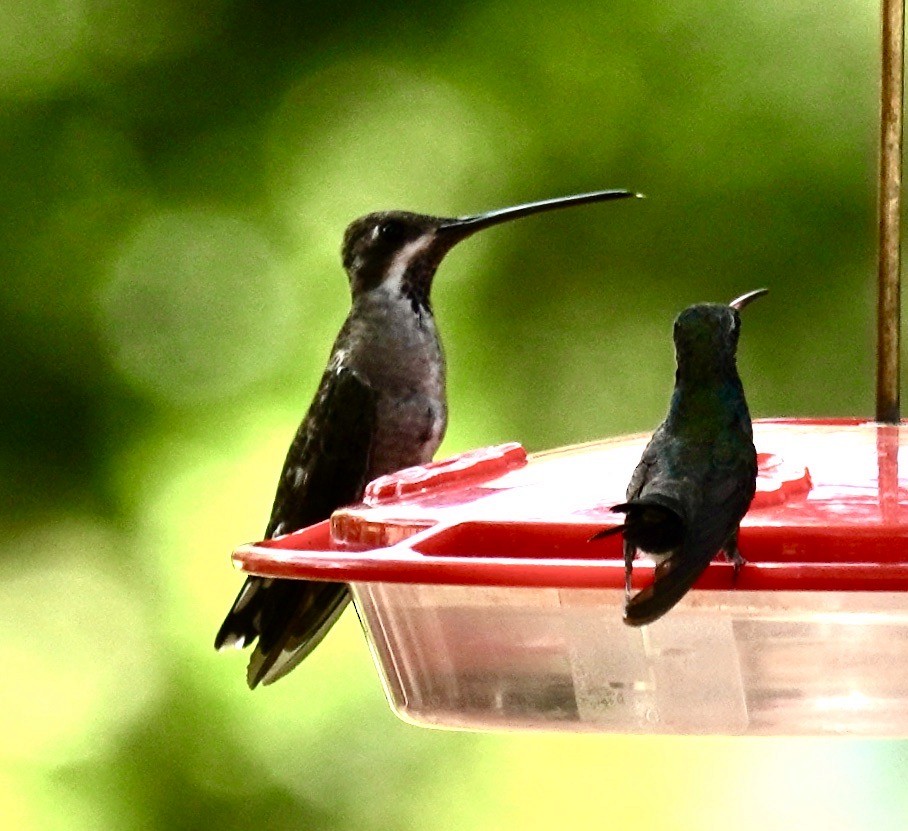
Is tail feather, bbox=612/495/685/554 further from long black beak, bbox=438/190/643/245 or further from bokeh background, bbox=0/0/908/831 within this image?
bokeh background, bbox=0/0/908/831

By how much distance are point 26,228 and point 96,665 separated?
4.61 feet

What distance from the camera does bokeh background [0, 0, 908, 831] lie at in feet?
15.2

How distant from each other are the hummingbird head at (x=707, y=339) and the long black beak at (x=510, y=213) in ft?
2.50

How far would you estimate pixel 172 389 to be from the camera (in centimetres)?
487

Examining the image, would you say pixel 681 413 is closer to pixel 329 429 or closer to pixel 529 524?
pixel 529 524

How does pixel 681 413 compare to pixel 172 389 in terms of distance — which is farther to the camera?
pixel 172 389

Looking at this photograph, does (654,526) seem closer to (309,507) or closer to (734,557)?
(734,557)

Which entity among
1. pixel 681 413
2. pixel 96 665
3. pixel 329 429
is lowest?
pixel 96 665

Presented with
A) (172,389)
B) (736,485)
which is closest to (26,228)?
(172,389)

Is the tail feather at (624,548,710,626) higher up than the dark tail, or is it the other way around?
the tail feather at (624,548,710,626)

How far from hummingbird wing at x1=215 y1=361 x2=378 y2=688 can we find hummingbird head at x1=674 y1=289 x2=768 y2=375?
128 cm

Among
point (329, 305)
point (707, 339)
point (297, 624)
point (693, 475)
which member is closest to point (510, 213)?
point (297, 624)

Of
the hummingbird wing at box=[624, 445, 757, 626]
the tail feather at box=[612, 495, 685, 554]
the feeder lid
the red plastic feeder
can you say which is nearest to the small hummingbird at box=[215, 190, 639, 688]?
the feeder lid

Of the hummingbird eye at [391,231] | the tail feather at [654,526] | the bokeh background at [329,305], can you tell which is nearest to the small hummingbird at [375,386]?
the hummingbird eye at [391,231]
